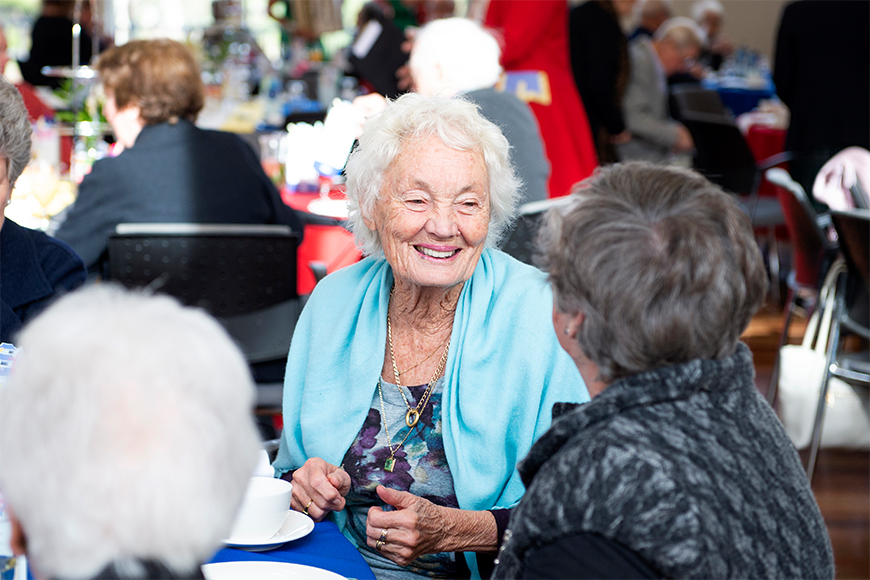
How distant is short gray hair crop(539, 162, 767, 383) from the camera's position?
1028 mm

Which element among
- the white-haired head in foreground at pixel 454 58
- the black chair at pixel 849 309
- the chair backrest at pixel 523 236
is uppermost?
the white-haired head in foreground at pixel 454 58

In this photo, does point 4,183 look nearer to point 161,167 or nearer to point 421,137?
point 421,137

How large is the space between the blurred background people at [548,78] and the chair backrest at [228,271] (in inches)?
97.5

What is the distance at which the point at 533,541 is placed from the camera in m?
0.99

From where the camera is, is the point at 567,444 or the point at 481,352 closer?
the point at 567,444

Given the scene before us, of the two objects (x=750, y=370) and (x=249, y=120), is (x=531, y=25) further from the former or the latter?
(x=750, y=370)

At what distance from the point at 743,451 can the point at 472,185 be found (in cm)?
92

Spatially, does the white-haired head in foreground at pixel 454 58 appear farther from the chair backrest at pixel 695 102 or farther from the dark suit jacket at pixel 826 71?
the chair backrest at pixel 695 102

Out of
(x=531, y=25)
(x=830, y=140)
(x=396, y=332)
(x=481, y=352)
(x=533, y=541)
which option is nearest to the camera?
(x=533, y=541)

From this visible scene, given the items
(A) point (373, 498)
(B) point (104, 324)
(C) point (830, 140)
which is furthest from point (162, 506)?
(C) point (830, 140)

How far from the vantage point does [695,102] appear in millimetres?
6969

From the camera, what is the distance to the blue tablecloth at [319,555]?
50.8 inches

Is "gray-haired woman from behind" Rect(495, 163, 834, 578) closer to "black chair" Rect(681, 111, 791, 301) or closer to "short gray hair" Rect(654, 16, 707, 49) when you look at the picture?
"black chair" Rect(681, 111, 791, 301)

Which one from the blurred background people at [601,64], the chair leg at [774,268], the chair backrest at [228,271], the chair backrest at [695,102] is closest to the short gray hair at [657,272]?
the chair backrest at [228,271]
